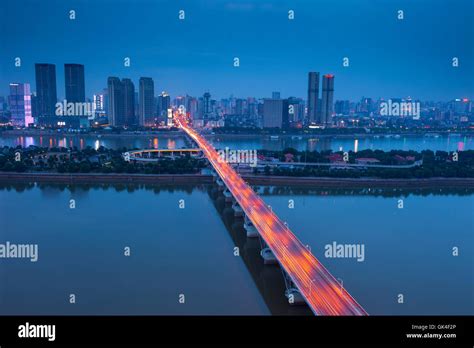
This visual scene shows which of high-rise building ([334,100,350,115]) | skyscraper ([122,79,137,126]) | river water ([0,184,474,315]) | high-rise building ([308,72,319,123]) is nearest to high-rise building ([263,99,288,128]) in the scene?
high-rise building ([308,72,319,123])

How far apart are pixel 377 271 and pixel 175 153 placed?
8909 millimetres

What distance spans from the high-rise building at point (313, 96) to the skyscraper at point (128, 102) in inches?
408

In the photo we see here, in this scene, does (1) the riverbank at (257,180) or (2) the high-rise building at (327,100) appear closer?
(1) the riverbank at (257,180)

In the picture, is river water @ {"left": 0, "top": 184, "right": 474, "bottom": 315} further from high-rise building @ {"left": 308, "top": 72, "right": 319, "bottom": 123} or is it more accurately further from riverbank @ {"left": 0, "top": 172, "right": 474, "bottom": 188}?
high-rise building @ {"left": 308, "top": 72, "right": 319, "bottom": 123}

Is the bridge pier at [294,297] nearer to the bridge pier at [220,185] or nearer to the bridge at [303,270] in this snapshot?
the bridge at [303,270]

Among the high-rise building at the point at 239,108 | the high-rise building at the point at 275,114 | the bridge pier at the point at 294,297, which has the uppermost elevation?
the high-rise building at the point at 239,108

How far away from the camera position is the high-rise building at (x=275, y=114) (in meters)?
21.8

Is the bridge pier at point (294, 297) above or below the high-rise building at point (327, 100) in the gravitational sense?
below

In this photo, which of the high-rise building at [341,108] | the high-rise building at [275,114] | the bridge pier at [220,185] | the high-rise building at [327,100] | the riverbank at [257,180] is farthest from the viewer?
the high-rise building at [341,108]

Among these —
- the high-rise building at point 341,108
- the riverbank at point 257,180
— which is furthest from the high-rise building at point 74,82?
the high-rise building at point 341,108

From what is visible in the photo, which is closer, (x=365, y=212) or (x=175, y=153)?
(x=365, y=212)
